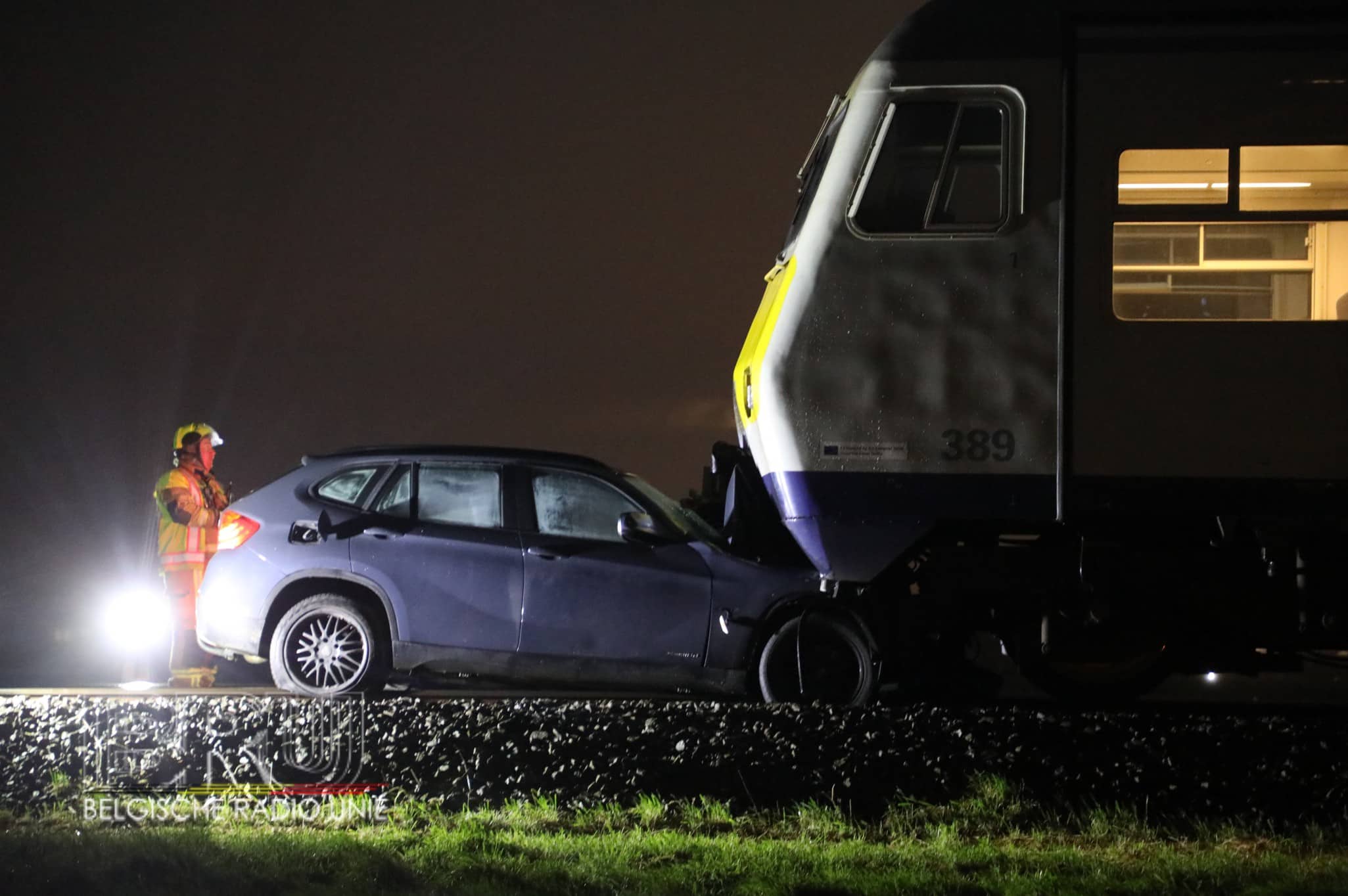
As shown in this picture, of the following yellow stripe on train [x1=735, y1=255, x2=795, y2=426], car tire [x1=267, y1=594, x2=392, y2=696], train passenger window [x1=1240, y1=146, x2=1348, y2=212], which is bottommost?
car tire [x1=267, y1=594, x2=392, y2=696]

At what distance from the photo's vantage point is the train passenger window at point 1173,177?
6891 millimetres

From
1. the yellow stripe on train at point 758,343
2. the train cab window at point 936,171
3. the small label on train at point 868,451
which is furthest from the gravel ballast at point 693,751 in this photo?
the train cab window at point 936,171

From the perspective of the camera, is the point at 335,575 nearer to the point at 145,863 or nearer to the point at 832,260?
the point at 145,863

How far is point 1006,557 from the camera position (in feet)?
23.6

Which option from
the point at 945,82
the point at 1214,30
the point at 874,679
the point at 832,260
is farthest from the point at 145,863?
the point at 1214,30

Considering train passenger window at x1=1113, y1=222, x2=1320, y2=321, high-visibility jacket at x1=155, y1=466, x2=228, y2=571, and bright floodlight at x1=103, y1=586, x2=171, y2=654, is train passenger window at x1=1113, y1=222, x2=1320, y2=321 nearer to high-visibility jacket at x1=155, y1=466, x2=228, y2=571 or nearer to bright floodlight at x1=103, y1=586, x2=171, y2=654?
high-visibility jacket at x1=155, y1=466, x2=228, y2=571

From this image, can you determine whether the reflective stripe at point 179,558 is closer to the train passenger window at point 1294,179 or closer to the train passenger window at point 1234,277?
the train passenger window at point 1234,277

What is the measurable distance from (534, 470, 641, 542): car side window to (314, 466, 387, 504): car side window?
3.39 feet

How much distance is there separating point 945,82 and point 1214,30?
1353 mm

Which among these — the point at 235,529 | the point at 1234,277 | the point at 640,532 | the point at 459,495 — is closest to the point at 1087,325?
Answer: the point at 1234,277

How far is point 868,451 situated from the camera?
23.0ft

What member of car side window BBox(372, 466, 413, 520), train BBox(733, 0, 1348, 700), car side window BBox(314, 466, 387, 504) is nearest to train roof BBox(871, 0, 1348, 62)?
train BBox(733, 0, 1348, 700)

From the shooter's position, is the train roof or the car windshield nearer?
the train roof

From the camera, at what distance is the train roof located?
6.93 metres
